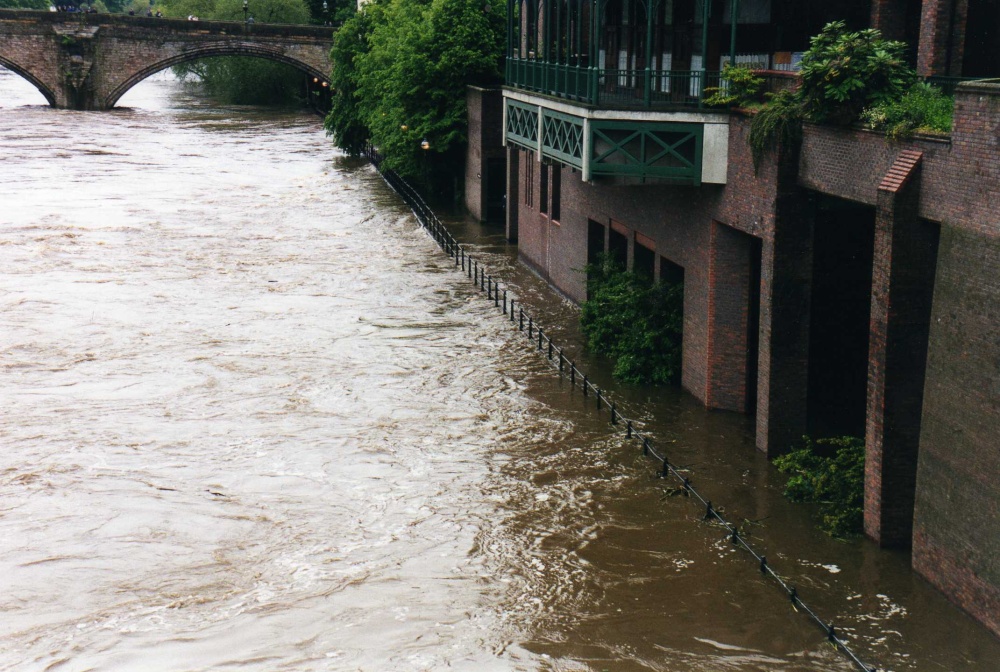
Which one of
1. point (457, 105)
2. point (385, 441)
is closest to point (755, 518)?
point (385, 441)

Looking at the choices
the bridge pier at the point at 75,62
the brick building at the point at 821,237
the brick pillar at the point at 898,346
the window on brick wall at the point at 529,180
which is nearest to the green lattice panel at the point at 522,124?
the brick building at the point at 821,237

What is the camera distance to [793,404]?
66.6ft

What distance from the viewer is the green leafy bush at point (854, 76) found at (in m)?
17.4

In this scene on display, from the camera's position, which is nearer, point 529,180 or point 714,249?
point 714,249

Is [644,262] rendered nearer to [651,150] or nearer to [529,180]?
[651,150]

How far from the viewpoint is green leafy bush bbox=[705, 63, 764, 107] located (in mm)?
21228

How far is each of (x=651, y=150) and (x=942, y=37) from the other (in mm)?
5973

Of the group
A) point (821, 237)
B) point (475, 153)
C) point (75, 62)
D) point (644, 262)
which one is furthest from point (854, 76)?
point (75, 62)

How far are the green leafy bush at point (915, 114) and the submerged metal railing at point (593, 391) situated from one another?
19.3 ft

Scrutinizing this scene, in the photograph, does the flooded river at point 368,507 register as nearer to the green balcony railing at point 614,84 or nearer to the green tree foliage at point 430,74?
the green balcony railing at point 614,84

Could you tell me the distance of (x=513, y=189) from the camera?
42.2 meters

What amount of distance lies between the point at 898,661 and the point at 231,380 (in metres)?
16.3

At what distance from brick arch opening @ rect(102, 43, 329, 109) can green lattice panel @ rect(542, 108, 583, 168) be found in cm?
6952

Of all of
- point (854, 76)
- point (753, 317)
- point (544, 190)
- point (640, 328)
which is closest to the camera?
point (854, 76)
